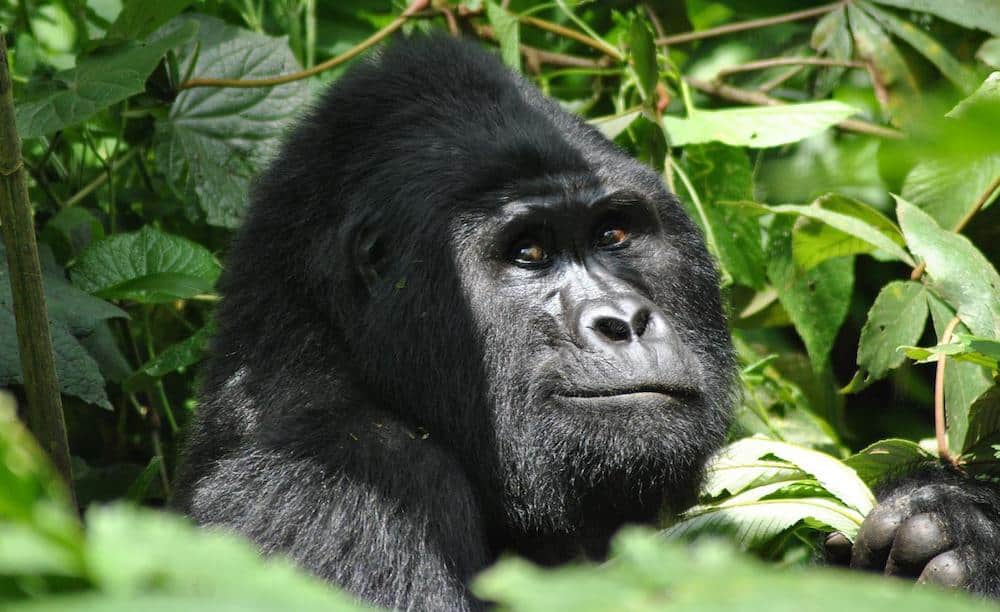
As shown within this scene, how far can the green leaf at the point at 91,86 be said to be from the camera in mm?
3490

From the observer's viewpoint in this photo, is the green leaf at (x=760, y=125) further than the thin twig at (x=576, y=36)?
No

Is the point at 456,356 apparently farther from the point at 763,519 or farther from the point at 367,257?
the point at 763,519

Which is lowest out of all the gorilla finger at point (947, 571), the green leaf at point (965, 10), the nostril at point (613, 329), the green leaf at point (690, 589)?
Answer: the gorilla finger at point (947, 571)

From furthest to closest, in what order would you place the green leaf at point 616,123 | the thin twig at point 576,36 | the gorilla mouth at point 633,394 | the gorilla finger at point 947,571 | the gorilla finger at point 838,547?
the thin twig at point 576,36 → the green leaf at point 616,123 → the gorilla finger at point 838,547 → the gorilla mouth at point 633,394 → the gorilla finger at point 947,571

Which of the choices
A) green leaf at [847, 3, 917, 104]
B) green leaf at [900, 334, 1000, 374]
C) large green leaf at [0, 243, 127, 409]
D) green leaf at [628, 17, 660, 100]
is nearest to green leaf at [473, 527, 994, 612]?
green leaf at [900, 334, 1000, 374]

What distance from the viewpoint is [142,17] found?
388cm

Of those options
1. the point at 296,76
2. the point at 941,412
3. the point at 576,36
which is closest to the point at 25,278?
the point at 296,76

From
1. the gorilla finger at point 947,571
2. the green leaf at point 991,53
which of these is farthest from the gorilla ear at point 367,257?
the green leaf at point 991,53

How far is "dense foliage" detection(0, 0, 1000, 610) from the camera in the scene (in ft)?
10.3

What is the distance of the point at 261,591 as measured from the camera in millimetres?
698

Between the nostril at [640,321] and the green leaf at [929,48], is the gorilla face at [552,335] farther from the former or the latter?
the green leaf at [929,48]

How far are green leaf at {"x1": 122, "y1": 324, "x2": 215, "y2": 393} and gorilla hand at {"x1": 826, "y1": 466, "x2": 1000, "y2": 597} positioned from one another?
6.44 feet

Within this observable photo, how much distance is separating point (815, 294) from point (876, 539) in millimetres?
1618

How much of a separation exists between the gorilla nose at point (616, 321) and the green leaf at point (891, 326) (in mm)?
958
